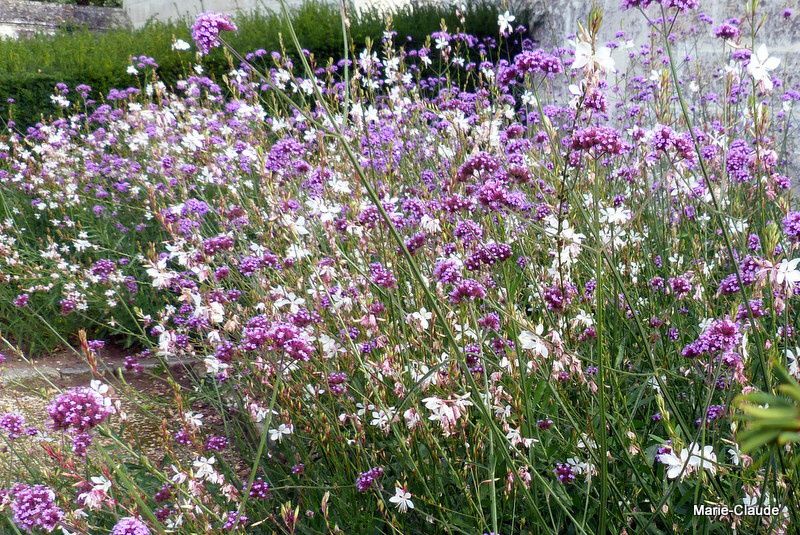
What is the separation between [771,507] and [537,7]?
7224mm

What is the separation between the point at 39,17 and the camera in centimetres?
1542

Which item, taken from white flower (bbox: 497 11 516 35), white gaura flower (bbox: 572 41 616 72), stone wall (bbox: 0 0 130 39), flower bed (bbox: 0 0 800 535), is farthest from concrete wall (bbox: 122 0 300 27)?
A: white gaura flower (bbox: 572 41 616 72)

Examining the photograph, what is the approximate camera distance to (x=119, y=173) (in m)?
5.41

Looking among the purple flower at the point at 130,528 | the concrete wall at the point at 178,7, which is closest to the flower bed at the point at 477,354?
the purple flower at the point at 130,528

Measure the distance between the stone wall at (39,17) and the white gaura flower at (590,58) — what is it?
14.9 metres

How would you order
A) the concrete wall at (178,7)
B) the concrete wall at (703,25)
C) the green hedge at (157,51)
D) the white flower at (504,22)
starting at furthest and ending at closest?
1. the concrete wall at (178,7)
2. the green hedge at (157,51)
3. the concrete wall at (703,25)
4. the white flower at (504,22)

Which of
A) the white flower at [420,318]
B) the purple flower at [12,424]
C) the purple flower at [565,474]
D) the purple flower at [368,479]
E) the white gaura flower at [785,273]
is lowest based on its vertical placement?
the purple flower at [368,479]

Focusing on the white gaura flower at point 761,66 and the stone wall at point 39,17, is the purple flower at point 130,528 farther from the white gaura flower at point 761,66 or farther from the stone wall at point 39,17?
the stone wall at point 39,17

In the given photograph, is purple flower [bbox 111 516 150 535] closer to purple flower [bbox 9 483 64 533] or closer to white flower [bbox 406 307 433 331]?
purple flower [bbox 9 483 64 533]

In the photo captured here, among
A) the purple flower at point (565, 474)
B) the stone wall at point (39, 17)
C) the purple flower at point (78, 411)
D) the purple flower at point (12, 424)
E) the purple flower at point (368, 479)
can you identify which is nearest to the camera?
the purple flower at point (78, 411)

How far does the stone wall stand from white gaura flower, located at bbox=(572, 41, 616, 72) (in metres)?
14.9

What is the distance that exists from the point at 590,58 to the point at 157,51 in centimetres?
764

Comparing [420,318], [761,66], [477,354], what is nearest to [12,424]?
[420,318]

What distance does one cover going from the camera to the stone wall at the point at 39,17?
1480 centimetres
